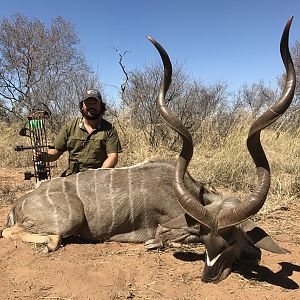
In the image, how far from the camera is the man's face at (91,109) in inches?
187

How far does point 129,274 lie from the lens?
307 centimetres

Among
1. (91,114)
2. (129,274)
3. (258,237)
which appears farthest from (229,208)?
(91,114)

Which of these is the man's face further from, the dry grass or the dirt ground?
the dry grass

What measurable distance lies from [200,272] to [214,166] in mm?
3248

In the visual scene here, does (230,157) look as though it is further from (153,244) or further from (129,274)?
(129,274)

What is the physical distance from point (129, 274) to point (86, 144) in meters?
2.01

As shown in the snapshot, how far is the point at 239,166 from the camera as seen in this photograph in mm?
→ 6113

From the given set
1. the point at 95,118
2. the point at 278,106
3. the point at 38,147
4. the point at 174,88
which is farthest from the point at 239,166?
the point at 174,88

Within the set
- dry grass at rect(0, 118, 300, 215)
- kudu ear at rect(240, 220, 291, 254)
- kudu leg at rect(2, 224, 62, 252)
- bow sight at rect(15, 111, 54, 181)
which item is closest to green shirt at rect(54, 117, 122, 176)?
bow sight at rect(15, 111, 54, 181)

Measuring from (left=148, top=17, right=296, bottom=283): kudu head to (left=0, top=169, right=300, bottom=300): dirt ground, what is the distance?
18 centimetres

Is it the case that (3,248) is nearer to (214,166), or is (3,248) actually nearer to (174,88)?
(214,166)

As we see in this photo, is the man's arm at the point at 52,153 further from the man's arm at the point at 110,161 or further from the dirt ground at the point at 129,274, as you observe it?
the dirt ground at the point at 129,274

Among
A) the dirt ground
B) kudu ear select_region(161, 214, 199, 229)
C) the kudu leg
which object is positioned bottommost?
the dirt ground

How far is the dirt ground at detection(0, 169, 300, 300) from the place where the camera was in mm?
2764
